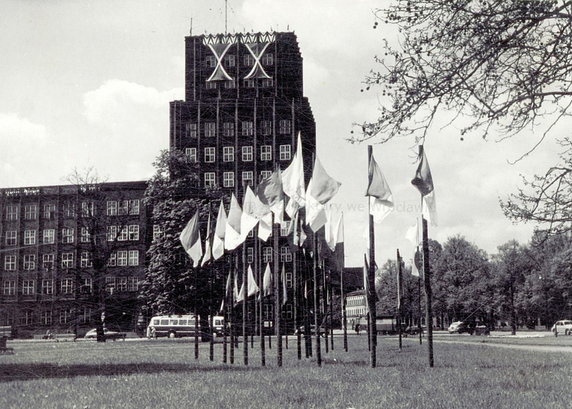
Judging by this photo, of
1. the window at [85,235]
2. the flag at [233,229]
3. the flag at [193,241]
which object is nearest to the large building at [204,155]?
the window at [85,235]

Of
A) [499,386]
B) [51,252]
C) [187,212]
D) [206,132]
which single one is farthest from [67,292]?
[499,386]

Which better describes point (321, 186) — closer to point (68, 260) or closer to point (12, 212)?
point (68, 260)

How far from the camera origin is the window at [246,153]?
301ft

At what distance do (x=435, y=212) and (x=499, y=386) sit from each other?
806 cm

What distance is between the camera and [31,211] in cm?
9212

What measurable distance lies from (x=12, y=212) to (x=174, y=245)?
154 ft

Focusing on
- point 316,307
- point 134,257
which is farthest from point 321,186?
point 134,257

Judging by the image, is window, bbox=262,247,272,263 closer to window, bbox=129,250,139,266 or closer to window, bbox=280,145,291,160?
window, bbox=280,145,291,160

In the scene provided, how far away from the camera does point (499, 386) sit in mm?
13102

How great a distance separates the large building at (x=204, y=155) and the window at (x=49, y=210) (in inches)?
5.1

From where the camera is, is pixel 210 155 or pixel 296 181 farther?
pixel 210 155

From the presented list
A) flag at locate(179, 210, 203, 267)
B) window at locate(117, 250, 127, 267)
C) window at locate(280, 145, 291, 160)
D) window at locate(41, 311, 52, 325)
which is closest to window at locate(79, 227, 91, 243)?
window at locate(117, 250, 127, 267)

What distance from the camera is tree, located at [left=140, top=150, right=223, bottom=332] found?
174ft

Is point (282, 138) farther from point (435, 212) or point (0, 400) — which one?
point (0, 400)
